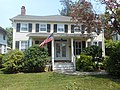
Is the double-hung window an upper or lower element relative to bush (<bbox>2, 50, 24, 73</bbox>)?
upper

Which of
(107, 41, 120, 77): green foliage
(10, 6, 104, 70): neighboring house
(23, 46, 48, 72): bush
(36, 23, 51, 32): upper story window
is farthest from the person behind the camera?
(36, 23, 51, 32): upper story window

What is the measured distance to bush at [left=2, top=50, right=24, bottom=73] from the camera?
2064cm

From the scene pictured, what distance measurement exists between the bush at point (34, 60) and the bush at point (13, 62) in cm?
54

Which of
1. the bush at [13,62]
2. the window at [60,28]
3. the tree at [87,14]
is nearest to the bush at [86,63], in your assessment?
the tree at [87,14]

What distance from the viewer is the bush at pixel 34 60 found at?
68.8 feet

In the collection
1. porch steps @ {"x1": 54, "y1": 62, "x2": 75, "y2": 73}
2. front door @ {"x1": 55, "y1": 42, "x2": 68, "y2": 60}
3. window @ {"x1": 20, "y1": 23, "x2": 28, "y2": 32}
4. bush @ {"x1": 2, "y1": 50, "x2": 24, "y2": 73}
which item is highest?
window @ {"x1": 20, "y1": 23, "x2": 28, "y2": 32}

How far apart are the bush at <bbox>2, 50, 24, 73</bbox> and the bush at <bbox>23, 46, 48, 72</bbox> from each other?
0.54 metres

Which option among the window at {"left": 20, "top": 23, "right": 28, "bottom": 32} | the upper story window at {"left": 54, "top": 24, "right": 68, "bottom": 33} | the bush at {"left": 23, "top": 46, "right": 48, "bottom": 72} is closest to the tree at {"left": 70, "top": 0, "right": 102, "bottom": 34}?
the bush at {"left": 23, "top": 46, "right": 48, "bottom": 72}

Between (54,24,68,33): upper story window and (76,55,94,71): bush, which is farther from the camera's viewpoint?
(54,24,68,33): upper story window

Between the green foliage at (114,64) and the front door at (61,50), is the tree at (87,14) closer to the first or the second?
the green foliage at (114,64)

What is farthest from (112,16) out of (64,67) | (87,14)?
(64,67)

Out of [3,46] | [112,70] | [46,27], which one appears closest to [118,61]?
[112,70]

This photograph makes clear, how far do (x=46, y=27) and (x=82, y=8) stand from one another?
922 cm

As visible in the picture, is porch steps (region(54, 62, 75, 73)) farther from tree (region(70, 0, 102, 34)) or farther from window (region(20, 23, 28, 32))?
window (region(20, 23, 28, 32))
